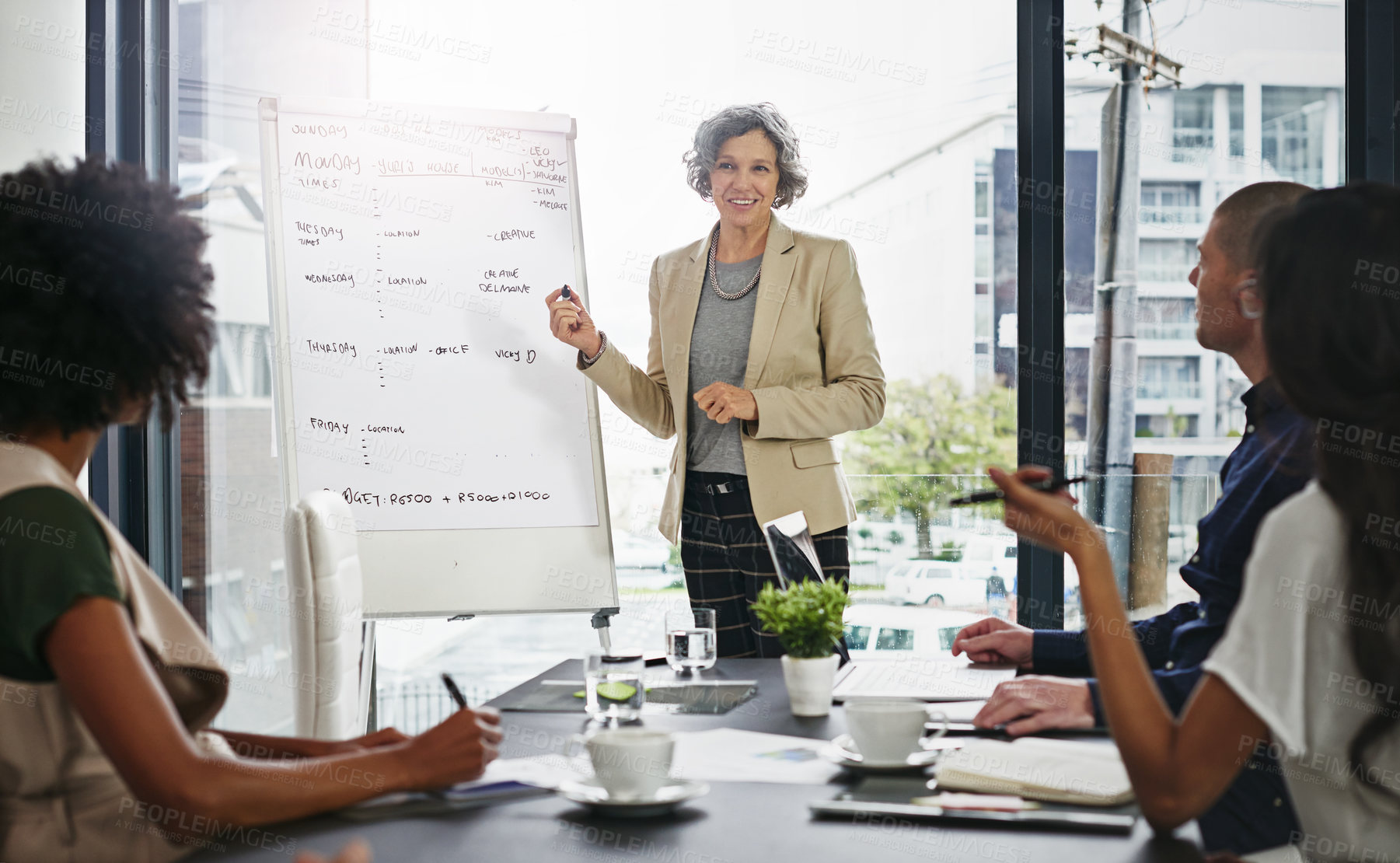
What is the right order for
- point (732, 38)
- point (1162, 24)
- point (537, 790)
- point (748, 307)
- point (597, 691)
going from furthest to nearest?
point (732, 38), point (1162, 24), point (748, 307), point (597, 691), point (537, 790)

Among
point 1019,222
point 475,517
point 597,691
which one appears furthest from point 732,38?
point 597,691

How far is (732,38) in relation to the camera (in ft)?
10.8

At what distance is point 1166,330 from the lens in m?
3.00

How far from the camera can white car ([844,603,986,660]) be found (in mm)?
3107

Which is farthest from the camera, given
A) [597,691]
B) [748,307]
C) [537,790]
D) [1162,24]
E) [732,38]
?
[732,38]

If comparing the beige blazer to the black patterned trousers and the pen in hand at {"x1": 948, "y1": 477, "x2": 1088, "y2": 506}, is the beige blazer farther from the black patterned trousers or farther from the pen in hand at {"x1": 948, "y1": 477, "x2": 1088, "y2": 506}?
the pen in hand at {"x1": 948, "y1": 477, "x2": 1088, "y2": 506}

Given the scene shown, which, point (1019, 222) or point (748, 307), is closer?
point (748, 307)

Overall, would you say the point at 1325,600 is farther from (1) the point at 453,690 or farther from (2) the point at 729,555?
(2) the point at 729,555

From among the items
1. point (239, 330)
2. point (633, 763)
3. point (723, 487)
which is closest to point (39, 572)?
point (633, 763)

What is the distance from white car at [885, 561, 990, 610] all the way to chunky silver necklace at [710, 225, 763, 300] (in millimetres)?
980

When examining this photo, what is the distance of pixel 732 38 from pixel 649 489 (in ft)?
4.42

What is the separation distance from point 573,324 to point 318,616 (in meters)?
1.05

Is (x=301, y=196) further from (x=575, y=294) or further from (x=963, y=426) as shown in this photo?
(x=963, y=426)

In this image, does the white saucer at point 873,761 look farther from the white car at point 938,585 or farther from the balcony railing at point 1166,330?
the balcony railing at point 1166,330
